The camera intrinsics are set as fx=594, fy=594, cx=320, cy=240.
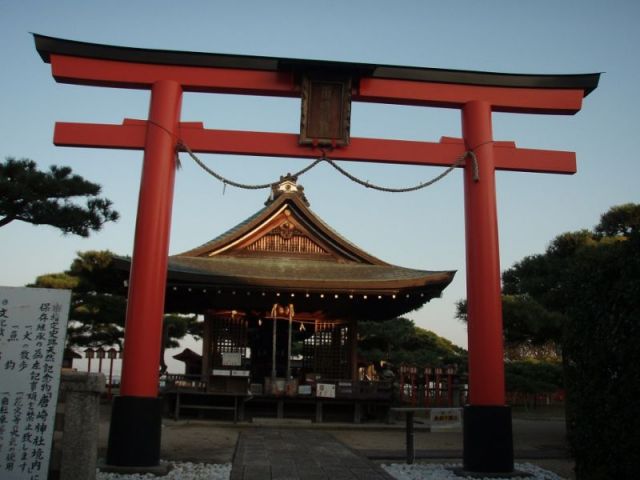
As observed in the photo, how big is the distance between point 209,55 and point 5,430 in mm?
5502

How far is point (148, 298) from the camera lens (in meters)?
7.70

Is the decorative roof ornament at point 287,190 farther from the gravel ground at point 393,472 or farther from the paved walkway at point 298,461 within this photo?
the gravel ground at point 393,472

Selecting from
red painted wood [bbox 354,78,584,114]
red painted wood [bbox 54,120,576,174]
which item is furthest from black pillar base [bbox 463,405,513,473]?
red painted wood [bbox 354,78,584,114]

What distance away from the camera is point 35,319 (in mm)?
5711

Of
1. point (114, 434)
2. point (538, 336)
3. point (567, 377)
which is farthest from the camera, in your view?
point (538, 336)

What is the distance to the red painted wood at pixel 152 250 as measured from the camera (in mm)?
7570

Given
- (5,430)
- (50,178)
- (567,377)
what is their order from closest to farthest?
1. (5,430)
2. (567,377)
3. (50,178)

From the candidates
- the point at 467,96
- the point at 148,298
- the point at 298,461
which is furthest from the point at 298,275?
the point at 148,298

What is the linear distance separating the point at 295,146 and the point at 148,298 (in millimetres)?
2901

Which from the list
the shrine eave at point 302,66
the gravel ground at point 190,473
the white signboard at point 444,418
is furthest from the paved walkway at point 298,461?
the shrine eave at point 302,66

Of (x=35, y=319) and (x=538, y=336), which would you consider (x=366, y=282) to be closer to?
(x=538, y=336)

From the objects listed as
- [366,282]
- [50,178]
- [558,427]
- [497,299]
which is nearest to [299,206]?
[366,282]

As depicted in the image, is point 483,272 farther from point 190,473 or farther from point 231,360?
point 231,360

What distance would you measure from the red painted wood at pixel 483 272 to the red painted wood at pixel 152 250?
4197 mm
